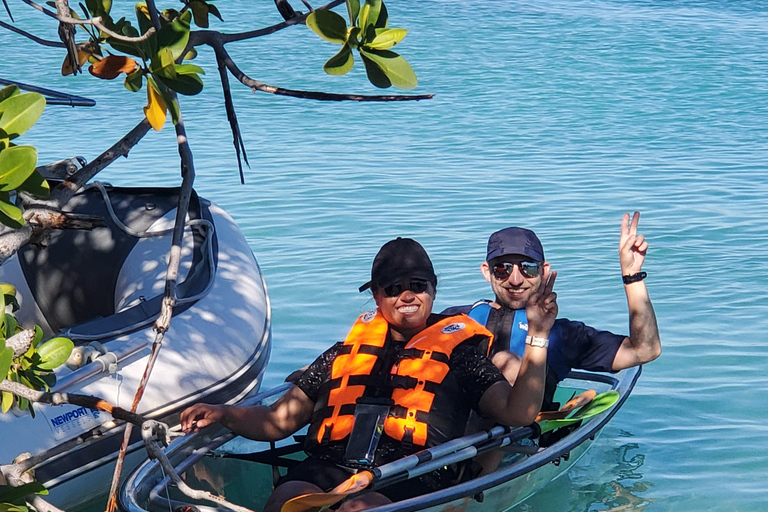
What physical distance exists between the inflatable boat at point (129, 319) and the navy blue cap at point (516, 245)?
119 centimetres

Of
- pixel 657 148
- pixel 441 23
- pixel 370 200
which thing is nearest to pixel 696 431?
pixel 370 200

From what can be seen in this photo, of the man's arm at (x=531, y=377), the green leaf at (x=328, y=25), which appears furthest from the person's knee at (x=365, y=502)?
the green leaf at (x=328, y=25)

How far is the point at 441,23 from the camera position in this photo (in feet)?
61.4

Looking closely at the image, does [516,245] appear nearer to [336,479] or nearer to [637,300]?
[637,300]

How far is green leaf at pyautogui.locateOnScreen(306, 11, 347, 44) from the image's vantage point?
4.88 ft

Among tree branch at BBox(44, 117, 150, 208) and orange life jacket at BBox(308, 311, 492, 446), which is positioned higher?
tree branch at BBox(44, 117, 150, 208)

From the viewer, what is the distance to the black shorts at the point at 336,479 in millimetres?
3031

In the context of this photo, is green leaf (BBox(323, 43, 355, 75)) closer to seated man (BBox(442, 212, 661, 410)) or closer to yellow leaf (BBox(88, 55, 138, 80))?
yellow leaf (BBox(88, 55, 138, 80))

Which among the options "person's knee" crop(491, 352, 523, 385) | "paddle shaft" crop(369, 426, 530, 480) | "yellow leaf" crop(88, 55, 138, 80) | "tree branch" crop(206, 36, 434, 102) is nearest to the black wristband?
"person's knee" crop(491, 352, 523, 385)

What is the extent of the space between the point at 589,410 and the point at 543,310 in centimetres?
101

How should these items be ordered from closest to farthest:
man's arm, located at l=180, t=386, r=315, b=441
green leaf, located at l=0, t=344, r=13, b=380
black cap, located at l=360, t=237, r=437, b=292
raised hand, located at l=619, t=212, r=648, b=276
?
green leaf, located at l=0, t=344, r=13, b=380, black cap, located at l=360, t=237, r=437, b=292, man's arm, located at l=180, t=386, r=315, b=441, raised hand, located at l=619, t=212, r=648, b=276

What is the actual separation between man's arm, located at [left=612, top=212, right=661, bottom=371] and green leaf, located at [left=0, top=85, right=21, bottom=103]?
2351 millimetres

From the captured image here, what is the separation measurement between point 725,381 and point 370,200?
4359 millimetres

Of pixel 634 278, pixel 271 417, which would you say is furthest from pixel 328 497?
pixel 634 278
